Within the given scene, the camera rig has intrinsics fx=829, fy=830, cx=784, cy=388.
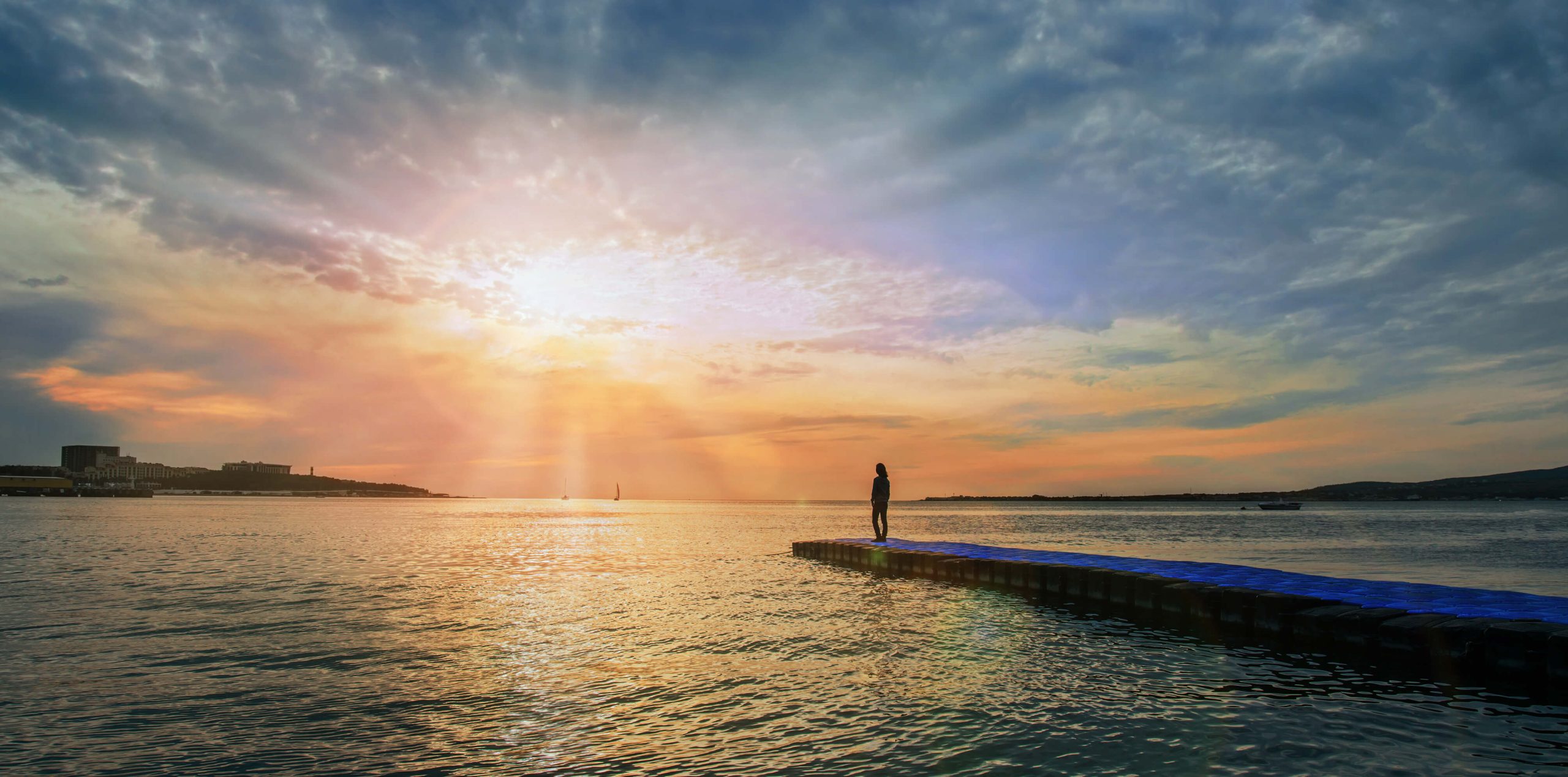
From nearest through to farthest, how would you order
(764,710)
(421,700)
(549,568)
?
(764,710), (421,700), (549,568)

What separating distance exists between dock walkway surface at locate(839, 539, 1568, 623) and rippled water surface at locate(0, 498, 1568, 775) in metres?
3.45

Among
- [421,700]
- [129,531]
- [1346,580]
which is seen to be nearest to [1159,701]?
[421,700]

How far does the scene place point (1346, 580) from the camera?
22.6 metres

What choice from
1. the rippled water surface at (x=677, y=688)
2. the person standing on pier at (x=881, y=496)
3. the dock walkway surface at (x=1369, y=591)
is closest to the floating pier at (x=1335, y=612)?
the dock walkway surface at (x=1369, y=591)

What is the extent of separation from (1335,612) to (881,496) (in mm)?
20528

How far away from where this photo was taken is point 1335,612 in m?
17.5

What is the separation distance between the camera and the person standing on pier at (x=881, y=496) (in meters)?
34.9

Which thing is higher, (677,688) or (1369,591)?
(1369,591)

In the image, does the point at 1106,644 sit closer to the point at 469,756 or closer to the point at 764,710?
the point at 764,710

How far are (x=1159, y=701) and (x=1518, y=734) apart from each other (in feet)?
14.4

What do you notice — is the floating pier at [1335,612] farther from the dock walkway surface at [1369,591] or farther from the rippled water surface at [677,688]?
the rippled water surface at [677,688]

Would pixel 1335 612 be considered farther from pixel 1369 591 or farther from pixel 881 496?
pixel 881 496

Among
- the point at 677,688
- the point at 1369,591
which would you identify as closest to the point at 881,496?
the point at 1369,591

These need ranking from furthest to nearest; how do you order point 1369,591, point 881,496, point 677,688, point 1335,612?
point 881,496, point 1369,591, point 1335,612, point 677,688
